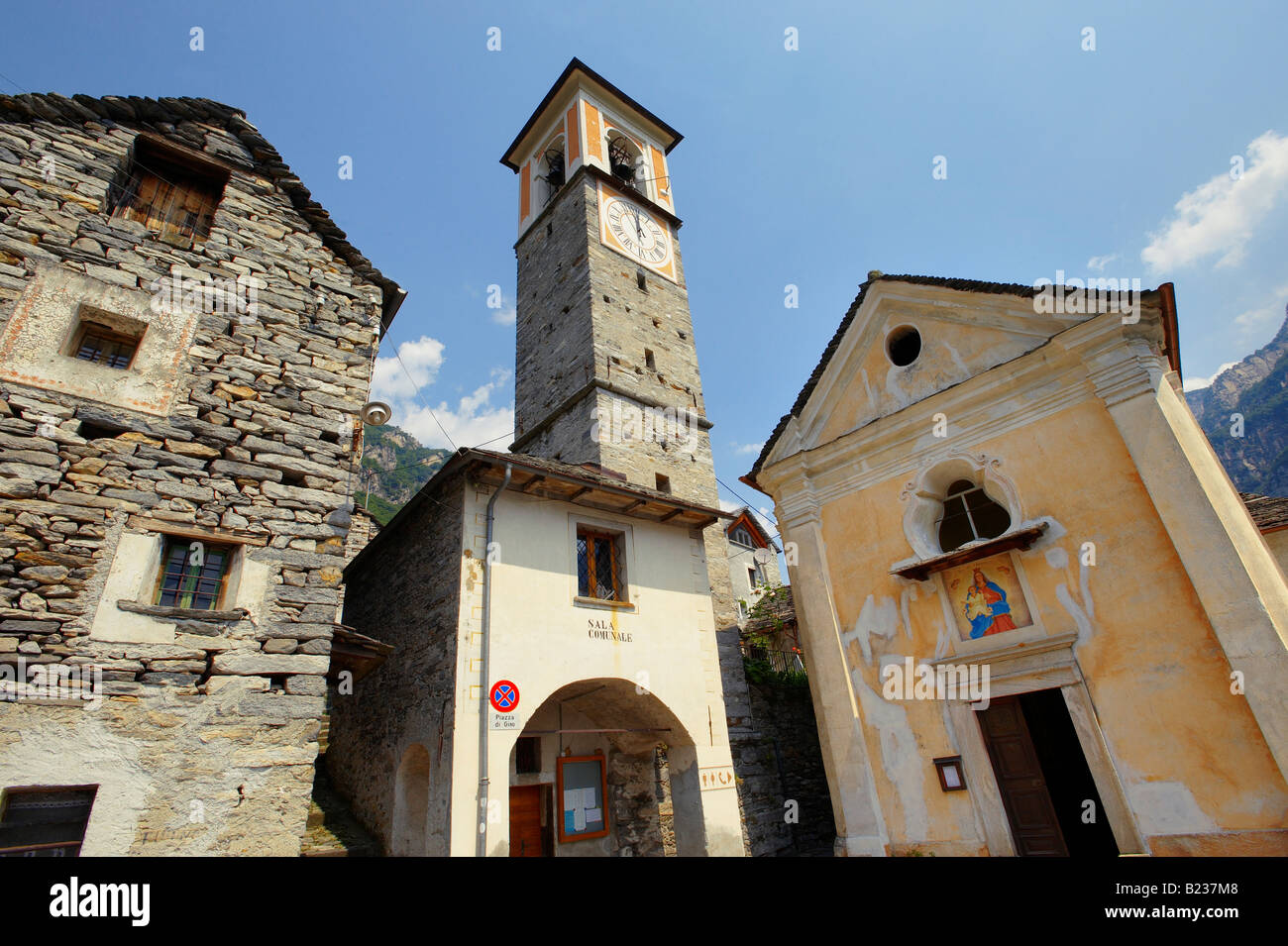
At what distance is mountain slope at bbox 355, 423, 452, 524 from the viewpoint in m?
58.3

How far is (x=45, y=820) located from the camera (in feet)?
16.1

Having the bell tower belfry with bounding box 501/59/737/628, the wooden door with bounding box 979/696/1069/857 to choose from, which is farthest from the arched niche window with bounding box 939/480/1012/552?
the bell tower belfry with bounding box 501/59/737/628

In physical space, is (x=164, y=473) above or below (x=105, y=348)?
below

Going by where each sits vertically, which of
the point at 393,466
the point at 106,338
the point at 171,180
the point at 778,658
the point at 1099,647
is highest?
the point at 393,466

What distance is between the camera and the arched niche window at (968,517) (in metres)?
9.11

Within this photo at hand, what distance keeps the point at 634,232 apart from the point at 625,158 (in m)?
4.49

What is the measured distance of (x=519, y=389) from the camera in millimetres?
19562

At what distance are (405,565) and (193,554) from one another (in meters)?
4.86

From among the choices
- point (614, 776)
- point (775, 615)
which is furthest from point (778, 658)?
point (614, 776)

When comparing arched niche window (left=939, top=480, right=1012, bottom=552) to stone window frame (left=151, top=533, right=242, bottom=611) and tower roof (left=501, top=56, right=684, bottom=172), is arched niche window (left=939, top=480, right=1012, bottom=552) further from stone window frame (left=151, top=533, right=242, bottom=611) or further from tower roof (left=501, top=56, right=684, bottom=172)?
tower roof (left=501, top=56, right=684, bottom=172)

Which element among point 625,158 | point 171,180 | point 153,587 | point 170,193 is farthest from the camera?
point 625,158

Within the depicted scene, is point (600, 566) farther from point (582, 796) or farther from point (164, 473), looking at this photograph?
point (164, 473)

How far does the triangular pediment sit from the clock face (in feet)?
35.8
